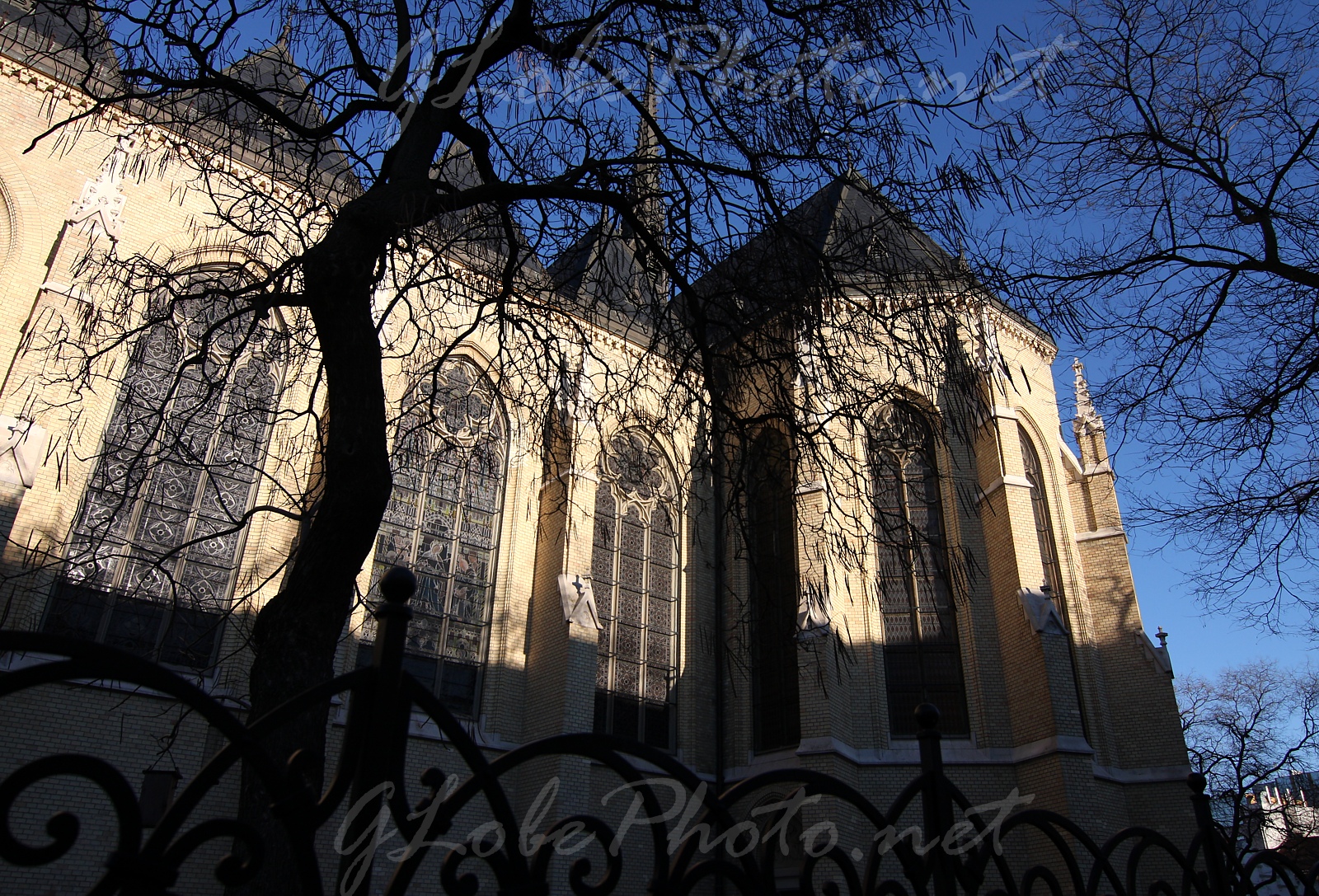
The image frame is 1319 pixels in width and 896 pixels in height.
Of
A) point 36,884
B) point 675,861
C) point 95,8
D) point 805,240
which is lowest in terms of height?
point 36,884

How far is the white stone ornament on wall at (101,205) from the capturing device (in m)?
11.2

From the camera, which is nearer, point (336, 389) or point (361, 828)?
point (361, 828)

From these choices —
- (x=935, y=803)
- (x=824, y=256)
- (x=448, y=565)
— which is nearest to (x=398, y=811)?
(x=935, y=803)

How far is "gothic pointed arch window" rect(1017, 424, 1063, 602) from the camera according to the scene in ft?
53.1

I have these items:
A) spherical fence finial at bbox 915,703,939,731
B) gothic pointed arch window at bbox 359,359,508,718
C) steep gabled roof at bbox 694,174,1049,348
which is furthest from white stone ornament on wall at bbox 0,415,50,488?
spherical fence finial at bbox 915,703,939,731

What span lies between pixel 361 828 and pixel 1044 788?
552 inches

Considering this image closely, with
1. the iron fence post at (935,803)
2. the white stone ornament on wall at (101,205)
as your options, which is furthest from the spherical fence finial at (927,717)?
the white stone ornament on wall at (101,205)

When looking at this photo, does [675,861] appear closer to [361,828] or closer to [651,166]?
[361,828]

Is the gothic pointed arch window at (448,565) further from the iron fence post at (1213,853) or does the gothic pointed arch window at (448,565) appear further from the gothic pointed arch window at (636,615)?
the iron fence post at (1213,853)

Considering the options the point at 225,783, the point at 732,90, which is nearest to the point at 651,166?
the point at 732,90

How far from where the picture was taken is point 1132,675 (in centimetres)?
1545

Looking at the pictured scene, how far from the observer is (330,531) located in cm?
387

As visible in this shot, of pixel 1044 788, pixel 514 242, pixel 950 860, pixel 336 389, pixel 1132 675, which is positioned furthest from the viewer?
pixel 1132 675

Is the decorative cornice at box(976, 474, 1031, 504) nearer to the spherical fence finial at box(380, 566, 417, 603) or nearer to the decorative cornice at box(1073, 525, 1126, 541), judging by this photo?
the decorative cornice at box(1073, 525, 1126, 541)
